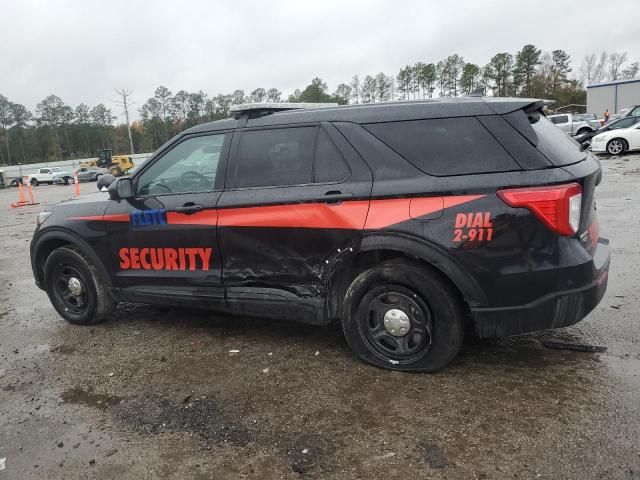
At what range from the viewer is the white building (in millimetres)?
52344

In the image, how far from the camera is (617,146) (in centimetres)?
1930

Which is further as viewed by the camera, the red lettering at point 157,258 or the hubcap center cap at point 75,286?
the hubcap center cap at point 75,286

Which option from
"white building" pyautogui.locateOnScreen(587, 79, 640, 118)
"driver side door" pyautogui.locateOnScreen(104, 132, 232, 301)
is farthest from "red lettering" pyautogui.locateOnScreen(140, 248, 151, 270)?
"white building" pyautogui.locateOnScreen(587, 79, 640, 118)

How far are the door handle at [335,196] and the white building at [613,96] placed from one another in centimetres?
5885

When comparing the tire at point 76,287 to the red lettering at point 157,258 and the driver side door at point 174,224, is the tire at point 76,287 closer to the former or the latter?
the driver side door at point 174,224

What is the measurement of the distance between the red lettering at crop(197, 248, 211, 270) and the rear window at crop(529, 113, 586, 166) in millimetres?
2468

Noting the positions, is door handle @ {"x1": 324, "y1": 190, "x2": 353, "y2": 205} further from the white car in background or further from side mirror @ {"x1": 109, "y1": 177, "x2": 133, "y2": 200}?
the white car in background

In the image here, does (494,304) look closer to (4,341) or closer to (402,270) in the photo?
(402,270)

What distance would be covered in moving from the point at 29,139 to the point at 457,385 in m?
88.1

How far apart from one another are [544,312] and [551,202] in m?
0.68

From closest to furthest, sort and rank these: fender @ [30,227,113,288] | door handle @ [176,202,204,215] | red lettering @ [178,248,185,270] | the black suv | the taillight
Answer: the taillight < the black suv < door handle @ [176,202,204,215] < red lettering @ [178,248,185,270] < fender @ [30,227,113,288]

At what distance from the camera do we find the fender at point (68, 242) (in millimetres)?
4488

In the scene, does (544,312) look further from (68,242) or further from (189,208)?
(68,242)

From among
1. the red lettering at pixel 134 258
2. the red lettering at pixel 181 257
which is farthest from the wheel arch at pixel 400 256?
the red lettering at pixel 134 258
